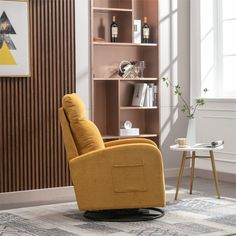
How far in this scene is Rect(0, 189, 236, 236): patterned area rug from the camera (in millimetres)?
4574

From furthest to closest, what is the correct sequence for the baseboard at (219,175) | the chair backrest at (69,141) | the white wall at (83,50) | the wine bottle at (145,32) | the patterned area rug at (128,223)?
the wine bottle at (145,32) → the baseboard at (219,175) → the white wall at (83,50) → the chair backrest at (69,141) → the patterned area rug at (128,223)

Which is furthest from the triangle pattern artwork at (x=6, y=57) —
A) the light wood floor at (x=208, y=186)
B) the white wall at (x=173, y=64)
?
the light wood floor at (x=208, y=186)

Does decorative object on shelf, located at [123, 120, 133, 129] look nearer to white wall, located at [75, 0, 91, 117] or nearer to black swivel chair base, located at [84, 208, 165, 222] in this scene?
white wall, located at [75, 0, 91, 117]

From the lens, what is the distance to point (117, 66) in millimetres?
7309

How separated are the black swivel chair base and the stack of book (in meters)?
2.08

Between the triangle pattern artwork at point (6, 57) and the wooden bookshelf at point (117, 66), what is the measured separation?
1119 mm

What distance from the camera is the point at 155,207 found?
5.23 meters

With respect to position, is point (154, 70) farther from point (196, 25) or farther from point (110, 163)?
point (110, 163)

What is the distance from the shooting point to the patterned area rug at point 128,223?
15.0 ft

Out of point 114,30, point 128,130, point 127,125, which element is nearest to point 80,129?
point 128,130

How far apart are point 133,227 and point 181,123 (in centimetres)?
304

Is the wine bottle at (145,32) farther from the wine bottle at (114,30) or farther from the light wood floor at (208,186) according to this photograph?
the light wood floor at (208,186)

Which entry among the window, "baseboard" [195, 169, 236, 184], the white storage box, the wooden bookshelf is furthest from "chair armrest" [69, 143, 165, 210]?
the window

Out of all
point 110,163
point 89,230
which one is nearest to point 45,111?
point 110,163
